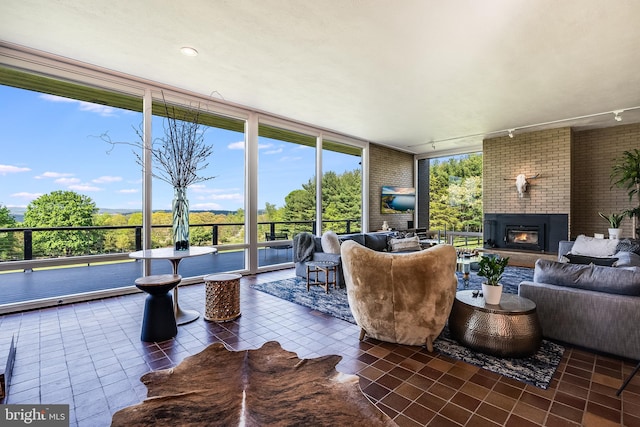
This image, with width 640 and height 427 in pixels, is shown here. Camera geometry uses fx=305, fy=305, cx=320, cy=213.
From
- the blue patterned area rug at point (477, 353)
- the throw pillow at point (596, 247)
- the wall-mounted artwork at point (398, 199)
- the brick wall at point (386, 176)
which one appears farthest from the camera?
the wall-mounted artwork at point (398, 199)

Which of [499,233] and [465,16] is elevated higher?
[465,16]

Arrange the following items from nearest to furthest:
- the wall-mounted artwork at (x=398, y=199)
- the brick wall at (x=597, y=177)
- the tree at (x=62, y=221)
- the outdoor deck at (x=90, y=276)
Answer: the tree at (x=62, y=221), the outdoor deck at (x=90, y=276), the brick wall at (x=597, y=177), the wall-mounted artwork at (x=398, y=199)

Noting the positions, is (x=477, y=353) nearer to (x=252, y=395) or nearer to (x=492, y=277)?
(x=492, y=277)

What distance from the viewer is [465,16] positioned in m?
2.68

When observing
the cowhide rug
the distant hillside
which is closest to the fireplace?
the distant hillside

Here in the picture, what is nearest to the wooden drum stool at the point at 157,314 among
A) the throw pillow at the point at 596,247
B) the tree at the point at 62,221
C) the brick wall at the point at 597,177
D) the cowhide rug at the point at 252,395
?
the cowhide rug at the point at 252,395

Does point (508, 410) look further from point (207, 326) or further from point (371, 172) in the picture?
point (371, 172)

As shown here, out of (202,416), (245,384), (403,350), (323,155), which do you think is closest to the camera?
(202,416)

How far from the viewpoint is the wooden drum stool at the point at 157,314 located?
277 cm

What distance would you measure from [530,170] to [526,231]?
1341 millimetres

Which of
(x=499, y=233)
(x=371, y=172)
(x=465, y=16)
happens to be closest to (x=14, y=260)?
(x=465, y=16)

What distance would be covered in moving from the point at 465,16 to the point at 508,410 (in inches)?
119

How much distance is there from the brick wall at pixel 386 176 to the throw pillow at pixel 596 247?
4.05 m

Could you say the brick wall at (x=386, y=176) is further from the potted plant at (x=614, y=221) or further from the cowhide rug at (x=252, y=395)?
the cowhide rug at (x=252, y=395)
